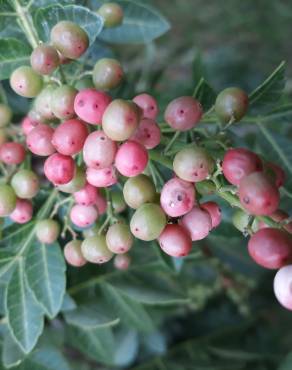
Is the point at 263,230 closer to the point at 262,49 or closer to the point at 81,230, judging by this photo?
the point at 81,230

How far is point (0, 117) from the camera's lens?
1204 mm

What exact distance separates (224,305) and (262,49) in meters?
1.52

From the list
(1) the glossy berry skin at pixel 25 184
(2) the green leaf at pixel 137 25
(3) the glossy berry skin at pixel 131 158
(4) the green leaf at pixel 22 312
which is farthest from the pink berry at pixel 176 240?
(2) the green leaf at pixel 137 25

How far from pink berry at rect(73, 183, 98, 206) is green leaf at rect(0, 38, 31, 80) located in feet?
0.93

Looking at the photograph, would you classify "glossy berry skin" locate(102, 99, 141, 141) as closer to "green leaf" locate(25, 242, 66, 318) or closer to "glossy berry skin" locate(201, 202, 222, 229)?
"glossy berry skin" locate(201, 202, 222, 229)

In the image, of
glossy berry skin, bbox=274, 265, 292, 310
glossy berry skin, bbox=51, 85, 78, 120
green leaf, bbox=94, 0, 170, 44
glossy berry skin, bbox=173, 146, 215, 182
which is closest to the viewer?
glossy berry skin, bbox=274, 265, 292, 310

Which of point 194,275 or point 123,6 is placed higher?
point 123,6

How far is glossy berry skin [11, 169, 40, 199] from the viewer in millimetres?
1107

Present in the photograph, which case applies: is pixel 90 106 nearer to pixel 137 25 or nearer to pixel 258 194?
pixel 258 194

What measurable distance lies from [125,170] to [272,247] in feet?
0.87

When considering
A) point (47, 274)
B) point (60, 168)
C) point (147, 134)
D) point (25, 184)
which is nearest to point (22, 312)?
point (47, 274)

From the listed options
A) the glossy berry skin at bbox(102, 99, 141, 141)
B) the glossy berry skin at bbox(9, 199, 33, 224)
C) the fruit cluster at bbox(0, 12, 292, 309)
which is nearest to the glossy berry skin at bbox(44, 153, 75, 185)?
the fruit cluster at bbox(0, 12, 292, 309)

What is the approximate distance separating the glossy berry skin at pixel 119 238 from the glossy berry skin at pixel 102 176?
0.08 meters

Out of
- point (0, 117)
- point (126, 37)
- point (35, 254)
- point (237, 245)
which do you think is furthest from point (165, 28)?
point (237, 245)
